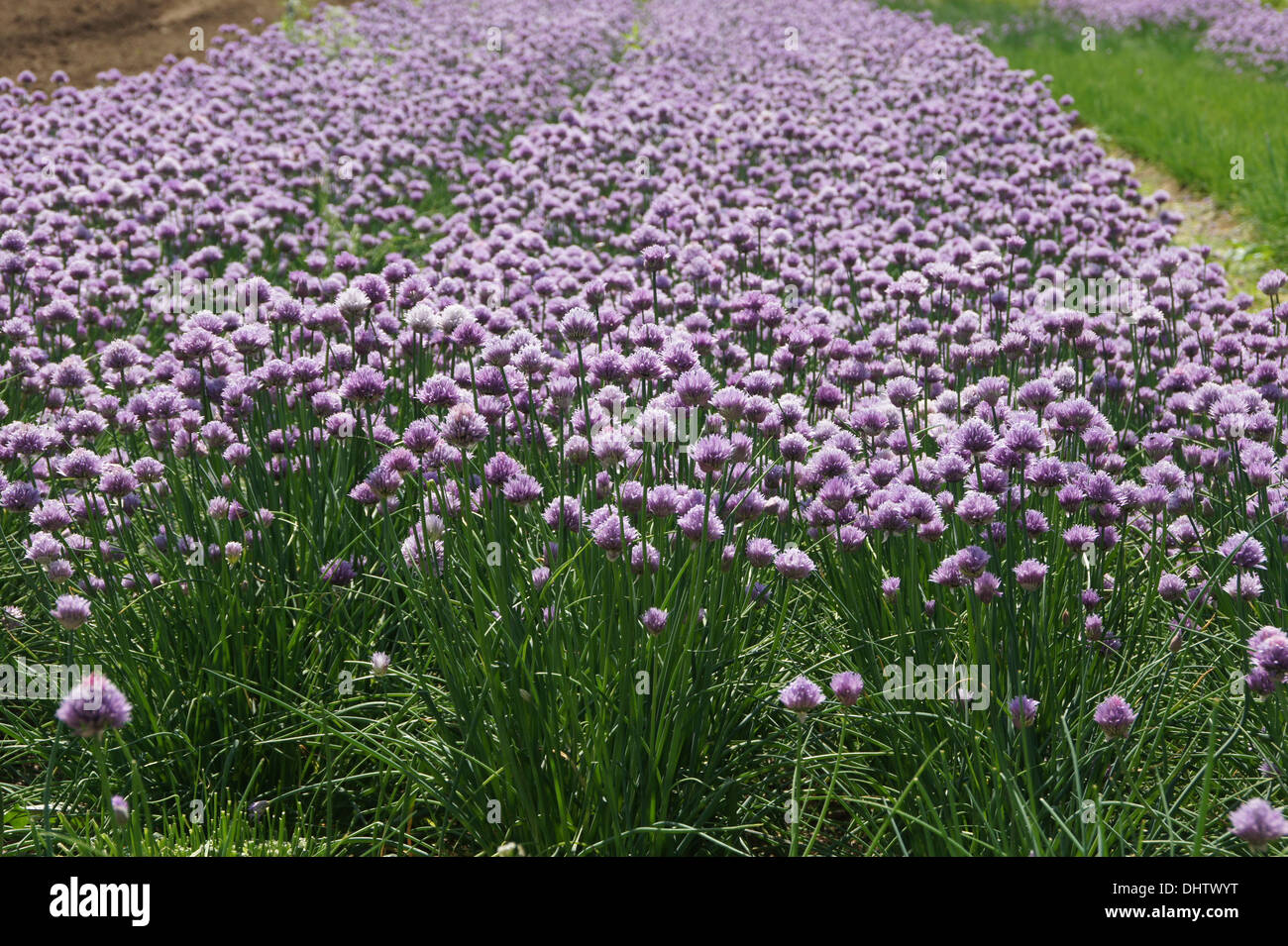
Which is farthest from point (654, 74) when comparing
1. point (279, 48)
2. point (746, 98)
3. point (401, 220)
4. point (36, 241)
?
point (36, 241)

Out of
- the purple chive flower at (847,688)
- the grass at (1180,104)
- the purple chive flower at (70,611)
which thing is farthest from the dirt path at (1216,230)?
the purple chive flower at (70,611)

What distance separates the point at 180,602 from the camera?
301 cm

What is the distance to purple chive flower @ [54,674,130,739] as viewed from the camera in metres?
1.85

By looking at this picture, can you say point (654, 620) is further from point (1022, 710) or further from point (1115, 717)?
point (1115, 717)

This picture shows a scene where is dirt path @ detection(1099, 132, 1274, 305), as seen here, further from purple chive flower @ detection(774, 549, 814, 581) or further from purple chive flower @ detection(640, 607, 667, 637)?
purple chive flower @ detection(640, 607, 667, 637)

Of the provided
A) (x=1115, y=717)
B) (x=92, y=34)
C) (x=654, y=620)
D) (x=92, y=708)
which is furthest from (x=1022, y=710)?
(x=92, y=34)

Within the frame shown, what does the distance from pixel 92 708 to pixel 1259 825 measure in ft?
6.58

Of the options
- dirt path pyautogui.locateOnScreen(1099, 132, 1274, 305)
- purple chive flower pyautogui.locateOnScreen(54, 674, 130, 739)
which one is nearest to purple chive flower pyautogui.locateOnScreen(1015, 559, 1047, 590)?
purple chive flower pyautogui.locateOnScreen(54, 674, 130, 739)

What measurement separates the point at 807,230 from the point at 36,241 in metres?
4.69

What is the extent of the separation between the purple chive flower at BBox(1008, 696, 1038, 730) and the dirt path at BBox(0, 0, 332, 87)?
14710 millimetres

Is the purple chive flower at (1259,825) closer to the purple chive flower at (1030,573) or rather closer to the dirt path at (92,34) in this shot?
the purple chive flower at (1030,573)

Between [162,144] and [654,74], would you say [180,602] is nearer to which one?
[162,144]

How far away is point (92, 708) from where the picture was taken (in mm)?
1848

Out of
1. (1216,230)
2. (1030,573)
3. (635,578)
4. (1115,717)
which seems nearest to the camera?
(1115,717)
